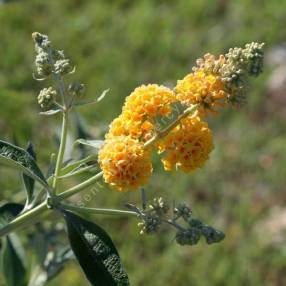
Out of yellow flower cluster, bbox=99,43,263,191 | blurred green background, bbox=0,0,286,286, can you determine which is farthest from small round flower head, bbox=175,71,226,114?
blurred green background, bbox=0,0,286,286

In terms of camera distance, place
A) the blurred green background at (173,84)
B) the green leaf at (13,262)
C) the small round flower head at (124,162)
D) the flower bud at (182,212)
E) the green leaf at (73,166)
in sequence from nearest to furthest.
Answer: the small round flower head at (124,162), the green leaf at (73,166), the flower bud at (182,212), the green leaf at (13,262), the blurred green background at (173,84)

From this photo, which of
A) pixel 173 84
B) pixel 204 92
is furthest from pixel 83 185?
pixel 173 84

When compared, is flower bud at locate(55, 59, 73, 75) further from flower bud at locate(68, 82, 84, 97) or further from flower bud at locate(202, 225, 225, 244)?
flower bud at locate(202, 225, 225, 244)

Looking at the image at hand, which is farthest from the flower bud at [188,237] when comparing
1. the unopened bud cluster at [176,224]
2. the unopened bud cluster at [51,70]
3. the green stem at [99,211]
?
the unopened bud cluster at [51,70]

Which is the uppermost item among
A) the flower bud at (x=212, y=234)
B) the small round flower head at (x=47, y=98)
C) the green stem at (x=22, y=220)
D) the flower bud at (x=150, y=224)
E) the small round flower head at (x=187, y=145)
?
the small round flower head at (x=47, y=98)

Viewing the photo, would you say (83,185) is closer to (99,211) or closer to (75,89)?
(99,211)

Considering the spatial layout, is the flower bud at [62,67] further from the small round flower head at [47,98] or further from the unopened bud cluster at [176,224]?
the unopened bud cluster at [176,224]

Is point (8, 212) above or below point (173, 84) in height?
below
